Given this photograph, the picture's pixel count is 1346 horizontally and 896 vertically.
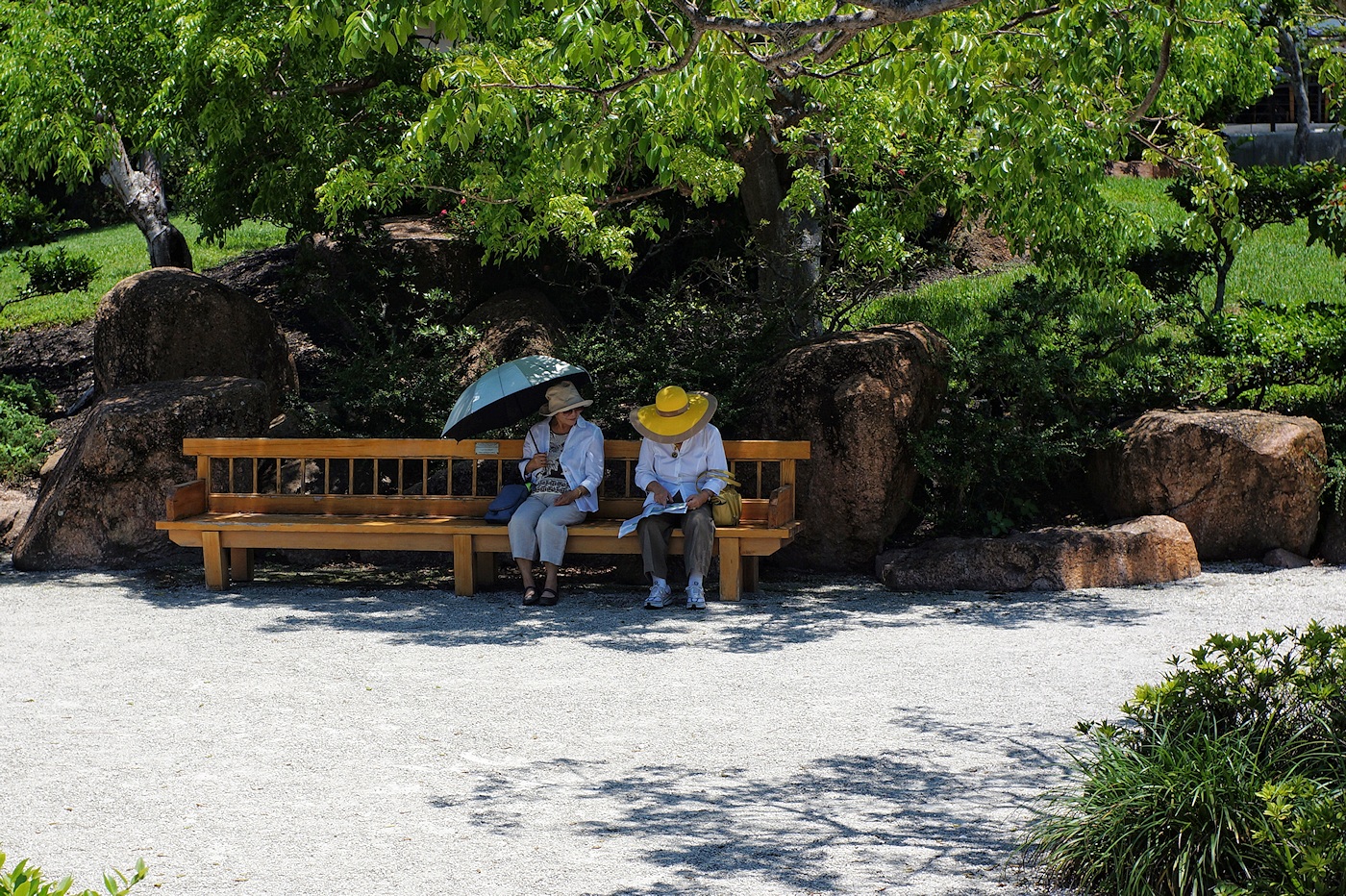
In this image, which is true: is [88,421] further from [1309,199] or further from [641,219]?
[1309,199]

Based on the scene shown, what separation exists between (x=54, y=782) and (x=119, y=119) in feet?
26.0

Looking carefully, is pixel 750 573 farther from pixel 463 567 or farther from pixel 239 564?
pixel 239 564

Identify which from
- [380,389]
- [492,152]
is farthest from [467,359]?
[492,152]

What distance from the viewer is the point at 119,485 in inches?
383

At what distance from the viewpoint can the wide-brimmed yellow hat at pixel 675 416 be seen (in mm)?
8500

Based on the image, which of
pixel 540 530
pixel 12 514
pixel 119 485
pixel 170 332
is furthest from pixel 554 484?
pixel 12 514

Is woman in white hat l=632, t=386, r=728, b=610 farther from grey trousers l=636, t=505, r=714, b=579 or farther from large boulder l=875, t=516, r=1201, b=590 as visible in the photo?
large boulder l=875, t=516, r=1201, b=590

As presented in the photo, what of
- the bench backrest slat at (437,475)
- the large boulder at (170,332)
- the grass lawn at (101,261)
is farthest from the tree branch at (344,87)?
the grass lawn at (101,261)

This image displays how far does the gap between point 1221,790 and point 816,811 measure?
1.39 m

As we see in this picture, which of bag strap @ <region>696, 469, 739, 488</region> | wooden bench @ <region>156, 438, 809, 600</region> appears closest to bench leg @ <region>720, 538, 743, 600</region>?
wooden bench @ <region>156, 438, 809, 600</region>

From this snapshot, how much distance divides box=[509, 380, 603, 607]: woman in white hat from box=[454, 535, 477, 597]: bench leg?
1.03 feet

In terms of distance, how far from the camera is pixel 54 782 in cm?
495

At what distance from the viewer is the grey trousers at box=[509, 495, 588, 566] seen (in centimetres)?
841

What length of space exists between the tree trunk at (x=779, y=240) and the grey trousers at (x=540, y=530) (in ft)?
8.88
